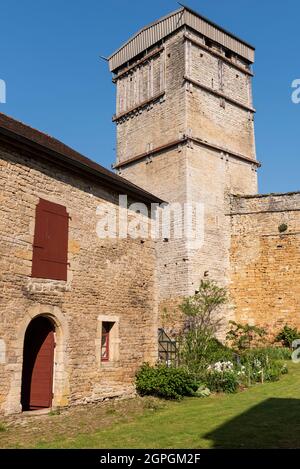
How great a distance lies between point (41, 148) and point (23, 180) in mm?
768

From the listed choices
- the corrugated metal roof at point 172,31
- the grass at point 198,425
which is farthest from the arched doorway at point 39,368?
the corrugated metal roof at point 172,31

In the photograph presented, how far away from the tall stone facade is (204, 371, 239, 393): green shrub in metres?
1.58

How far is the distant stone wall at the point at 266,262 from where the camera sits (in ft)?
64.1

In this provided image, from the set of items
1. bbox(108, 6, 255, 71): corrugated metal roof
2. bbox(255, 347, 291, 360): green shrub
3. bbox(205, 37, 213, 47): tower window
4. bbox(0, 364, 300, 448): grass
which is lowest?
bbox(0, 364, 300, 448): grass

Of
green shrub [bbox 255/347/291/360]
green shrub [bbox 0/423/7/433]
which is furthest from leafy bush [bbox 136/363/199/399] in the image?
green shrub [bbox 255/347/291/360]

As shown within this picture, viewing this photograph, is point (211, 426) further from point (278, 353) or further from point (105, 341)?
point (278, 353)

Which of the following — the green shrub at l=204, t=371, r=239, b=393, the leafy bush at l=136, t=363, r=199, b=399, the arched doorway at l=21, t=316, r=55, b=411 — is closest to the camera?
the arched doorway at l=21, t=316, r=55, b=411

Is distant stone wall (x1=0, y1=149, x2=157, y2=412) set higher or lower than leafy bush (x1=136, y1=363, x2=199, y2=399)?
higher

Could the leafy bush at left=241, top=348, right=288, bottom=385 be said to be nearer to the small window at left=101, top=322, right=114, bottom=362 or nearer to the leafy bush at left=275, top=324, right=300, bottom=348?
the leafy bush at left=275, top=324, right=300, bottom=348

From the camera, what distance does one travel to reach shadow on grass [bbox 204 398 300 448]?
679 centimetres

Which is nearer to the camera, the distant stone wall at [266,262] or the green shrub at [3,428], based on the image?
the green shrub at [3,428]

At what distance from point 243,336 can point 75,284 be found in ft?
35.3

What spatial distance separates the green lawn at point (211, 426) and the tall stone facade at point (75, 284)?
65.3 inches

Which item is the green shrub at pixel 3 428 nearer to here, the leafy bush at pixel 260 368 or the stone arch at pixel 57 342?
the stone arch at pixel 57 342
